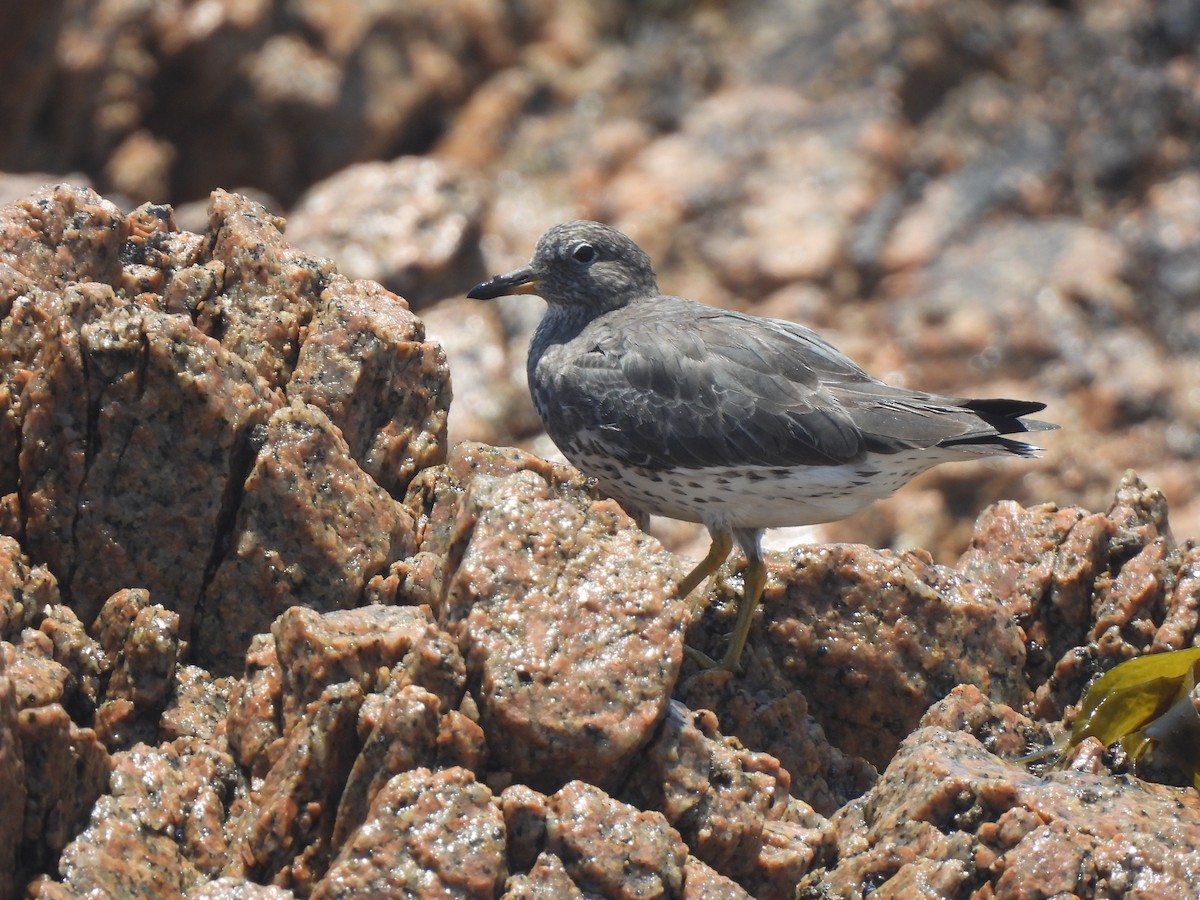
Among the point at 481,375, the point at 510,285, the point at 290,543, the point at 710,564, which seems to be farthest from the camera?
the point at 481,375

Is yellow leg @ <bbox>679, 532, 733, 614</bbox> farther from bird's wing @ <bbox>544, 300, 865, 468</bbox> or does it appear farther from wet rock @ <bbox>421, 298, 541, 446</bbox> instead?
wet rock @ <bbox>421, 298, 541, 446</bbox>

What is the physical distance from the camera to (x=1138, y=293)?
638 inches

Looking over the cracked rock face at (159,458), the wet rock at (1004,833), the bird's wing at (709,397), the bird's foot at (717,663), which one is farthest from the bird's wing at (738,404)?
the wet rock at (1004,833)

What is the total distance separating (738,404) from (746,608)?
1502 mm

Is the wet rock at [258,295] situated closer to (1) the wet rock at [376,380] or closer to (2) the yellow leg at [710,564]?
(1) the wet rock at [376,380]

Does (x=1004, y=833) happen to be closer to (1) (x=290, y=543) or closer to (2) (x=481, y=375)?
(1) (x=290, y=543)

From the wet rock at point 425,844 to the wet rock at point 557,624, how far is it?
1.42 ft

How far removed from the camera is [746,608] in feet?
26.8

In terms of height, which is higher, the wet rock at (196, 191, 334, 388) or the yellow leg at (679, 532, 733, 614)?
the wet rock at (196, 191, 334, 388)

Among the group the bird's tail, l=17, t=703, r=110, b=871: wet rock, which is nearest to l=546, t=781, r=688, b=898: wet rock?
l=17, t=703, r=110, b=871: wet rock

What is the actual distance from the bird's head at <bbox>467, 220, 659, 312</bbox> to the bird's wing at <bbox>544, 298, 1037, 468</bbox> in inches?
38.3

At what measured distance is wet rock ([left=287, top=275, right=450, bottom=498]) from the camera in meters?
8.30

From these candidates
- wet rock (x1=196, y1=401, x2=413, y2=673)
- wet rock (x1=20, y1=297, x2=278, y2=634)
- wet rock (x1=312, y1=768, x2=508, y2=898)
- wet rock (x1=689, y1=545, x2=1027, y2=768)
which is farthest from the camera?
wet rock (x1=689, y1=545, x2=1027, y2=768)

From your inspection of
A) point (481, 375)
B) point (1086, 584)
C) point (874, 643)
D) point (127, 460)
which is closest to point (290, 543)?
point (127, 460)
